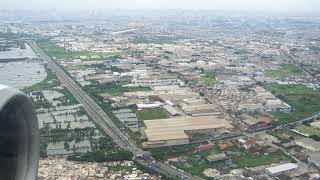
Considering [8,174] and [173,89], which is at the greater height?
[8,174]

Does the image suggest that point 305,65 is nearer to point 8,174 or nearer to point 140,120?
point 140,120

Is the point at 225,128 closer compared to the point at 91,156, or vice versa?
the point at 91,156

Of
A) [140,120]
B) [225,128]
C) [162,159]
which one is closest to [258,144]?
[225,128]

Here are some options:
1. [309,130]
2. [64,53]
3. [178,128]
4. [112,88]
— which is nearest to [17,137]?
[178,128]

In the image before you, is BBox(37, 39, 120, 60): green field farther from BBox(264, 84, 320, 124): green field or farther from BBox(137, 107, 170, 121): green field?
BBox(137, 107, 170, 121): green field

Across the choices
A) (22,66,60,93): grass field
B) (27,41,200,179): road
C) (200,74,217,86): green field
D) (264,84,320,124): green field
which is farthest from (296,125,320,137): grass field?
(22,66,60,93): grass field

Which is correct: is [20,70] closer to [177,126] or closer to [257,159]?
[177,126]

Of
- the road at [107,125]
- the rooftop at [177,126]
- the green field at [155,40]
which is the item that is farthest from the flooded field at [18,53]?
the rooftop at [177,126]

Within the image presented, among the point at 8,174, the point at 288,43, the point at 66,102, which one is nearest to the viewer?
the point at 8,174
